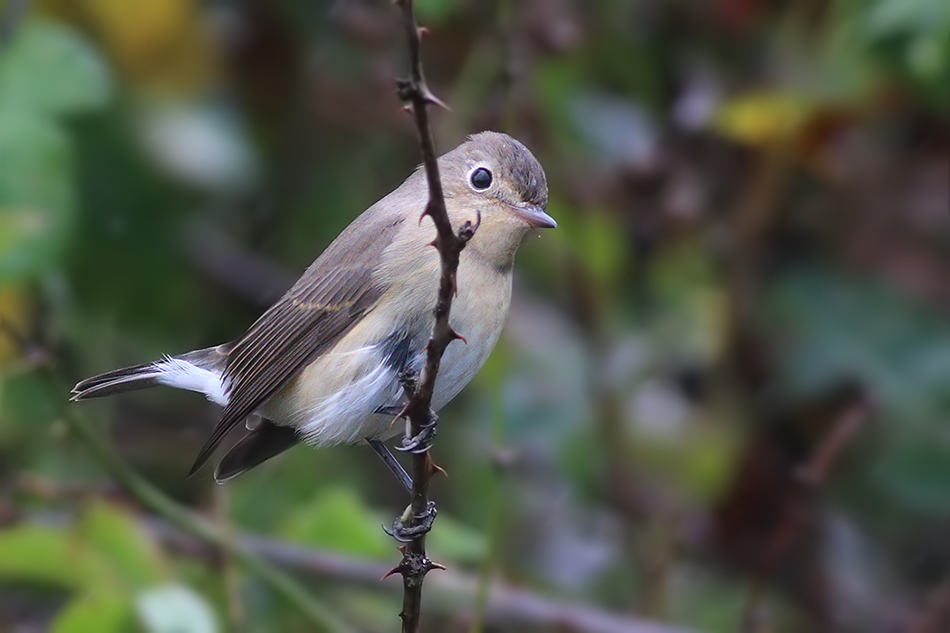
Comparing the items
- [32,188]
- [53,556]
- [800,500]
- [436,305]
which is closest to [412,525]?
[436,305]

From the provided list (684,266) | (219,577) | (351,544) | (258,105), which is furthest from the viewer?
(258,105)

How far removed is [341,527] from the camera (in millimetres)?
4453

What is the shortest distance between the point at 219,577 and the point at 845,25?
3.14 m

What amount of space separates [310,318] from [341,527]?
2.67 ft

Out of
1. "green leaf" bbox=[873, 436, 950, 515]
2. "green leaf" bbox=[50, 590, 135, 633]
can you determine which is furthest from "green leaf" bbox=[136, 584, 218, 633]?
"green leaf" bbox=[873, 436, 950, 515]

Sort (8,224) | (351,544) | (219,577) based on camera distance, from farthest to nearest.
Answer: (219,577), (351,544), (8,224)

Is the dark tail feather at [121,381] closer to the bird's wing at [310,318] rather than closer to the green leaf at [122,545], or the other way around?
the bird's wing at [310,318]

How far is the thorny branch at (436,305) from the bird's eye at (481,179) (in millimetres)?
1170

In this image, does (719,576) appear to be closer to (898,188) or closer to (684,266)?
(684,266)

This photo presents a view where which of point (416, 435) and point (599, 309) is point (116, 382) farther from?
point (599, 309)

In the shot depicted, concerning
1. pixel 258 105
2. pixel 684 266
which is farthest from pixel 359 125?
pixel 684 266

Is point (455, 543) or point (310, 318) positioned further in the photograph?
point (455, 543)

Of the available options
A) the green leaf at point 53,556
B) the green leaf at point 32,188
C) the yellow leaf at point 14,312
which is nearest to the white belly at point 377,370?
the green leaf at point 53,556

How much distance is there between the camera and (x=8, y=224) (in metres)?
4.07
